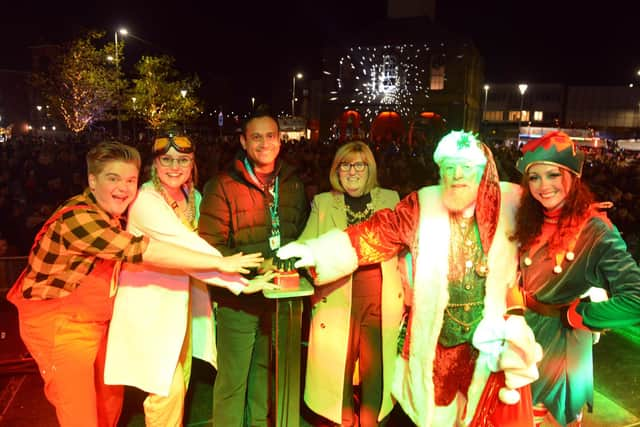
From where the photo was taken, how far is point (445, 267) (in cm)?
265

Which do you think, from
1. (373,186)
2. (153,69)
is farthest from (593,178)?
(153,69)

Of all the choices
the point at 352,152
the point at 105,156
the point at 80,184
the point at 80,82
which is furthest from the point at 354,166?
the point at 80,82

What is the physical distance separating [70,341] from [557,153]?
2.84 m

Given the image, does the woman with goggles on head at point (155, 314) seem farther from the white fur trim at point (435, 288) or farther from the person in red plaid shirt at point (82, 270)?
the white fur trim at point (435, 288)

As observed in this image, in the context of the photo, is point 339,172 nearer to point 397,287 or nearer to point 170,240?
point 397,287

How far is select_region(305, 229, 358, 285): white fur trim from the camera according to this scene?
2791mm

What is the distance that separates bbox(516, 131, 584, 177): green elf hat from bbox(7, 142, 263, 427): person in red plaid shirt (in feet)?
5.63

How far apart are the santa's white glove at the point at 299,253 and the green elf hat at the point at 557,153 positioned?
4.52 ft

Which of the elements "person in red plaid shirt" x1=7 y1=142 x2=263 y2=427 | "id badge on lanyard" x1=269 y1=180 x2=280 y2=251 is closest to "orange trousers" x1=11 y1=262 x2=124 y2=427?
"person in red plaid shirt" x1=7 y1=142 x2=263 y2=427

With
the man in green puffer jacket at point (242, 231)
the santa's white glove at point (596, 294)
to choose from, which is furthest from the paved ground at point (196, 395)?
the santa's white glove at point (596, 294)

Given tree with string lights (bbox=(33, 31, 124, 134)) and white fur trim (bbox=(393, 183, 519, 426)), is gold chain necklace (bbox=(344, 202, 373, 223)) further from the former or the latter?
tree with string lights (bbox=(33, 31, 124, 134))

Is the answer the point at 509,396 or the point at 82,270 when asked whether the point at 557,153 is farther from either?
the point at 82,270

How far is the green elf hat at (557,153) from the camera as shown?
257 centimetres

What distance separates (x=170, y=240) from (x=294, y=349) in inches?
36.0
